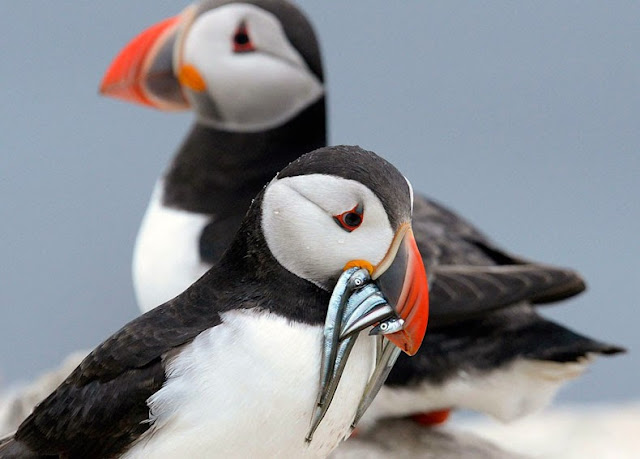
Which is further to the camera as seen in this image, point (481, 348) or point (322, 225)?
point (481, 348)

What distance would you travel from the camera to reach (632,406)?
20.1ft

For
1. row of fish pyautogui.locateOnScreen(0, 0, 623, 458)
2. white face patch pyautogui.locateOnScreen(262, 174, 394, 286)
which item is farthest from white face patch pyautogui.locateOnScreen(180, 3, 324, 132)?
white face patch pyautogui.locateOnScreen(262, 174, 394, 286)

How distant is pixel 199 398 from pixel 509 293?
1.29m

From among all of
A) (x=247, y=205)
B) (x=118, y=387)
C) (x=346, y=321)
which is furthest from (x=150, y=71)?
(x=346, y=321)

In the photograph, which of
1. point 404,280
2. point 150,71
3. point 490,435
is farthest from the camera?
point 490,435

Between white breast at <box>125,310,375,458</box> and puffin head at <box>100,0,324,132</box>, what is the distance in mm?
1635

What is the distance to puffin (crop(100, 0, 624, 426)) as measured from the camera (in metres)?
3.31

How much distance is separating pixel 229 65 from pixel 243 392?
1762 millimetres

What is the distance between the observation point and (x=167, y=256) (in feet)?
11.9

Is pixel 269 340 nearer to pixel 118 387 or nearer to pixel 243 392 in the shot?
pixel 243 392

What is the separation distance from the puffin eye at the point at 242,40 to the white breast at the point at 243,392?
1.64m

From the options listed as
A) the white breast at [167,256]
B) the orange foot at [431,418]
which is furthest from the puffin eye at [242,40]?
the orange foot at [431,418]

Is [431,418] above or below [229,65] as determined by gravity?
below

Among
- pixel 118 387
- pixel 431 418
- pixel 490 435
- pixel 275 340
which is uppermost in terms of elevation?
pixel 275 340
